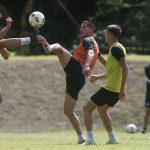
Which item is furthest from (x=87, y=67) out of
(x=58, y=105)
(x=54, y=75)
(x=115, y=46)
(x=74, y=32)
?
(x=74, y=32)

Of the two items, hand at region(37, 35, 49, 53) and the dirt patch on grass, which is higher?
hand at region(37, 35, 49, 53)

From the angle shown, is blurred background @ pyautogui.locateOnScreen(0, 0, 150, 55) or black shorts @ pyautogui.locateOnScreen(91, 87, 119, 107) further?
blurred background @ pyautogui.locateOnScreen(0, 0, 150, 55)

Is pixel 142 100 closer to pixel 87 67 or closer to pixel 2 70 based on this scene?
pixel 2 70

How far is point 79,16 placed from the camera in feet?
143

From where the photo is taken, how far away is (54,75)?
2825 cm

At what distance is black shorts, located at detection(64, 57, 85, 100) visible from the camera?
15398mm

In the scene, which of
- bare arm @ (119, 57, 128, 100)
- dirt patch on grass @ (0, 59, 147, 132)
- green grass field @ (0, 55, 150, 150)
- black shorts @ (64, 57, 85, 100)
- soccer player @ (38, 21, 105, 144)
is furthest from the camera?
dirt patch on grass @ (0, 59, 147, 132)

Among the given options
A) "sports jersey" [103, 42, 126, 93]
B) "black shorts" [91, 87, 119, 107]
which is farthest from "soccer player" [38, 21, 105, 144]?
"black shorts" [91, 87, 119, 107]

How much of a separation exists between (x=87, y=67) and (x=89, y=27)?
1.10m

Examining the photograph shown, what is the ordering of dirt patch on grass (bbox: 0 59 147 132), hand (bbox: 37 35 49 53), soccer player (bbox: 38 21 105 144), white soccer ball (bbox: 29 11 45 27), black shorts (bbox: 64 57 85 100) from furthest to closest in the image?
dirt patch on grass (bbox: 0 59 147 132) < white soccer ball (bbox: 29 11 45 27) < black shorts (bbox: 64 57 85 100) < soccer player (bbox: 38 21 105 144) < hand (bbox: 37 35 49 53)

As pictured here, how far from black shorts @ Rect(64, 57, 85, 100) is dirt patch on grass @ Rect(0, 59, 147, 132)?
939cm

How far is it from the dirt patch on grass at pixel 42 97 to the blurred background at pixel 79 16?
33.2ft

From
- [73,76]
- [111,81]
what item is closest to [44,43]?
[73,76]

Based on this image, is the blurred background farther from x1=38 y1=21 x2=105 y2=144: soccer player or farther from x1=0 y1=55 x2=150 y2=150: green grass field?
x1=38 y1=21 x2=105 y2=144: soccer player
